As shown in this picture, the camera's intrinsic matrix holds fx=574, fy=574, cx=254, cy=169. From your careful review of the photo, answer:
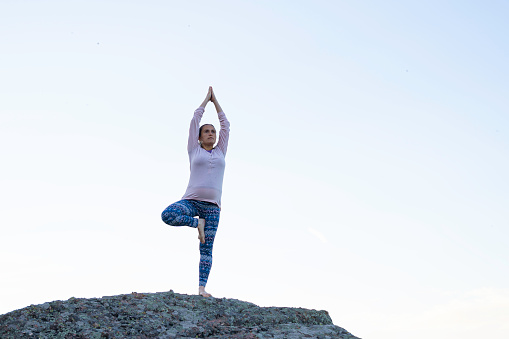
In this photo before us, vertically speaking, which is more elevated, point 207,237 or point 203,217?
point 203,217

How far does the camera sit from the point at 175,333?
30.2 feet

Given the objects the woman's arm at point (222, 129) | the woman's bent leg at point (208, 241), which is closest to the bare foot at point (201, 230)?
the woman's bent leg at point (208, 241)

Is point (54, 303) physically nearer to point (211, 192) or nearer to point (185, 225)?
point (185, 225)

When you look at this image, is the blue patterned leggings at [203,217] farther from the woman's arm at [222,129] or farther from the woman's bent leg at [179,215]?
the woman's arm at [222,129]

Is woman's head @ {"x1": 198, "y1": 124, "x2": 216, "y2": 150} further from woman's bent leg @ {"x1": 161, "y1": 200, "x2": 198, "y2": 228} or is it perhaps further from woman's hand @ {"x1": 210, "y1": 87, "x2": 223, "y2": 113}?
woman's bent leg @ {"x1": 161, "y1": 200, "x2": 198, "y2": 228}

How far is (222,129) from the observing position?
12.4 m

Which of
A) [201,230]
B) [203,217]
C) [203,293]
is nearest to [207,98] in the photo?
[203,217]

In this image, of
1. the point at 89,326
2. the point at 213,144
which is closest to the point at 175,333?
the point at 89,326

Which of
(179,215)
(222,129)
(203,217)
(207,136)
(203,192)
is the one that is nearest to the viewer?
(179,215)

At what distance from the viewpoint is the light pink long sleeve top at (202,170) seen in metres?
11.6

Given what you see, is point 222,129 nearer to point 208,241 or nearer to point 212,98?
point 212,98

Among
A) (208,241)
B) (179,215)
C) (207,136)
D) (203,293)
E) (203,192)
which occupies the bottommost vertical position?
(203,293)

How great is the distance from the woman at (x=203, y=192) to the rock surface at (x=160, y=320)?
1.00 m

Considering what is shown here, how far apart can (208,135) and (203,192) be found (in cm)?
123
